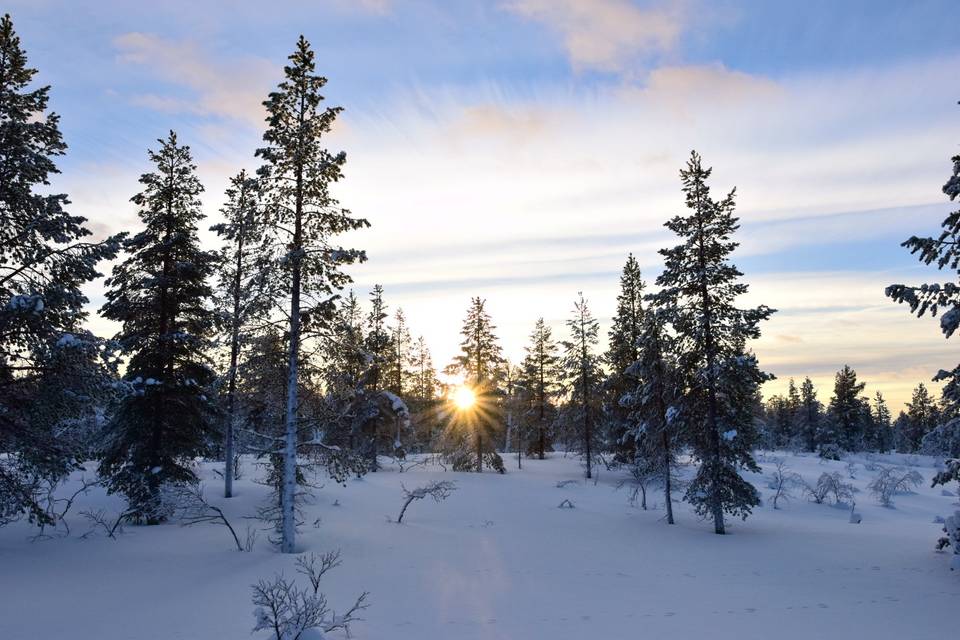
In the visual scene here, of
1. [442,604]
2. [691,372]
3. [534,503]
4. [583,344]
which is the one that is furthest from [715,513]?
[583,344]

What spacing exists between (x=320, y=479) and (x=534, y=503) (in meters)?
13.8

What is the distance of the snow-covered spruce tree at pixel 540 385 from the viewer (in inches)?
1903

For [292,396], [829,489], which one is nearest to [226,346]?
[292,396]

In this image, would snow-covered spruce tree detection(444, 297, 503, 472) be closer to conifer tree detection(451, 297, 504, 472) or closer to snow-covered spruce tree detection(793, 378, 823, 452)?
conifer tree detection(451, 297, 504, 472)

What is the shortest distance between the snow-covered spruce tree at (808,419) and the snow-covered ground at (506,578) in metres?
58.8

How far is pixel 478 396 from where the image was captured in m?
40.0

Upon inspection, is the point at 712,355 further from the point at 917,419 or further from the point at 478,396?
the point at 917,419

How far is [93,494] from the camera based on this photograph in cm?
2181

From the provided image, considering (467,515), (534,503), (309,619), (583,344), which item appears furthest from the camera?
(583,344)

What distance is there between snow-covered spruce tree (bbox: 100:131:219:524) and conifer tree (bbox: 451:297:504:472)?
22301mm

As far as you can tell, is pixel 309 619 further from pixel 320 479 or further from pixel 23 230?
pixel 320 479

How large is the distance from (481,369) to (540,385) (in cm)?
883

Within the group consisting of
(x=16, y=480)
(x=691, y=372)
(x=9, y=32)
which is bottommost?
(x=16, y=480)

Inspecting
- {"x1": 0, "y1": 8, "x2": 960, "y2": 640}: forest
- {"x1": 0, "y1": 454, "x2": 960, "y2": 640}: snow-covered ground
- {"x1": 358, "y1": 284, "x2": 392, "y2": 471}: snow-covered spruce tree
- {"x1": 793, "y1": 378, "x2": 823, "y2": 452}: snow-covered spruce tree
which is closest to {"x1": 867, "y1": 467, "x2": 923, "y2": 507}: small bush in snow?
{"x1": 0, "y1": 8, "x2": 960, "y2": 640}: forest
